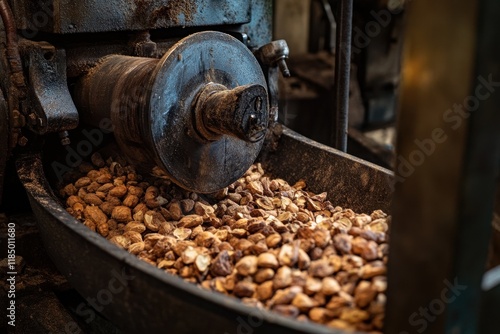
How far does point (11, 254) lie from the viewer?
1.65 meters

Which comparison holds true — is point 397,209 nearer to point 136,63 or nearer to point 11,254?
point 136,63

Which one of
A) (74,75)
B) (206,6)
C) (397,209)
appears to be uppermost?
(206,6)

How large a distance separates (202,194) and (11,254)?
1.81 ft

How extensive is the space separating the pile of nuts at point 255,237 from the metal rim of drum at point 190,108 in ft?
0.28

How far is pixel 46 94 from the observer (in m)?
1.58

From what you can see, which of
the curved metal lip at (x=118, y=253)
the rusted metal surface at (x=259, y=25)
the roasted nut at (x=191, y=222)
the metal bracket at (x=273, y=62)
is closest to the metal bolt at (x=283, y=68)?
the metal bracket at (x=273, y=62)

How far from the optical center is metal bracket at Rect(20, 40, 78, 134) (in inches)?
61.5

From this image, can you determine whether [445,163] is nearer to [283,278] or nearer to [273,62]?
[283,278]

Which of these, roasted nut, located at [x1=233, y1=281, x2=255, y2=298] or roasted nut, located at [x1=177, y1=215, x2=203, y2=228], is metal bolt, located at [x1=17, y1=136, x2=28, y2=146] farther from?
roasted nut, located at [x1=233, y1=281, x2=255, y2=298]

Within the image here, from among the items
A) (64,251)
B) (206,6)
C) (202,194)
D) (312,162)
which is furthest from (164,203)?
(206,6)

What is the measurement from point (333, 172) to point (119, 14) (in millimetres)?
764

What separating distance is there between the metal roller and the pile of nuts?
9cm

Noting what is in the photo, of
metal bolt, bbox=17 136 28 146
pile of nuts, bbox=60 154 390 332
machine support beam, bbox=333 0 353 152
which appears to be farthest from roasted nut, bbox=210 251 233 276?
machine support beam, bbox=333 0 353 152

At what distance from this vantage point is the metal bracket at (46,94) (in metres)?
1.56
